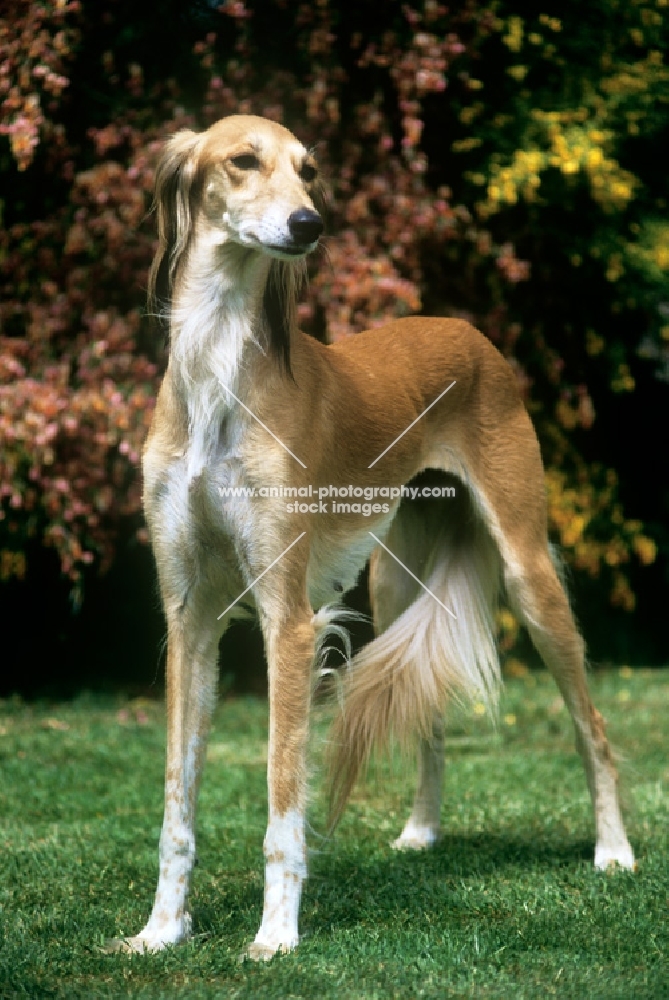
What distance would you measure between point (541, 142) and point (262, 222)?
401 centimetres

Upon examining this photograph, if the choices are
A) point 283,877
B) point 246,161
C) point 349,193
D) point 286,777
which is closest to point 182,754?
point 286,777

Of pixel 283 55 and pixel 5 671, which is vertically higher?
pixel 283 55

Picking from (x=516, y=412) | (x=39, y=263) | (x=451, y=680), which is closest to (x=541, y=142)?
(x=39, y=263)

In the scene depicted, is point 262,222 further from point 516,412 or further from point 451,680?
point 451,680

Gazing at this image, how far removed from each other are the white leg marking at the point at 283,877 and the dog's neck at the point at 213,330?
884 mm

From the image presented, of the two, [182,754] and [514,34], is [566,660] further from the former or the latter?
[514,34]

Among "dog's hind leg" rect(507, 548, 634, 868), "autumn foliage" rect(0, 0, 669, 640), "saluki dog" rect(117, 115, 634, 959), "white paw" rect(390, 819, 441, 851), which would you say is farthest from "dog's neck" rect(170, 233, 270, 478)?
"autumn foliage" rect(0, 0, 669, 640)

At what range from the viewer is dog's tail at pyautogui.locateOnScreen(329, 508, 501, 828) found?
379 centimetres

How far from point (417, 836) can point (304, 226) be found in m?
2.08

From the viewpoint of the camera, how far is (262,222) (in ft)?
9.84

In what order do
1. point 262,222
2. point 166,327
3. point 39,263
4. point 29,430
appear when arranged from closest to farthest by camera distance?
point 262,222 → point 166,327 → point 29,430 → point 39,263

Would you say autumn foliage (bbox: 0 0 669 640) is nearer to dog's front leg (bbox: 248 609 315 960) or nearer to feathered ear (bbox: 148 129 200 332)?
feathered ear (bbox: 148 129 200 332)

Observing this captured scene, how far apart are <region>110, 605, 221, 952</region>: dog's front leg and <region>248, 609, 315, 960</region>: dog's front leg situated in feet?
0.70

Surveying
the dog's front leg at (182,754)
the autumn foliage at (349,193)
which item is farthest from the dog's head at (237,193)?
the autumn foliage at (349,193)
